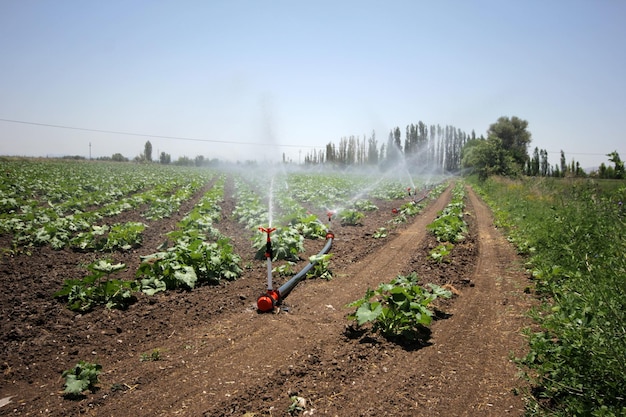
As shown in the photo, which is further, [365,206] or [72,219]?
[365,206]

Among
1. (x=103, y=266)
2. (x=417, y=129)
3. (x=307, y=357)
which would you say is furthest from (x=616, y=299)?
(x=417, y=129)

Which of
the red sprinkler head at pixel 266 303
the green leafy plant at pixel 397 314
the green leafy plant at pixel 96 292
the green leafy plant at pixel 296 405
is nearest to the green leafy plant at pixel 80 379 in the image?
the green leafy plant at pixel 96 292

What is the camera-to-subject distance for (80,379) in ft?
12.4

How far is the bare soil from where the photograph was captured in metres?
3.49

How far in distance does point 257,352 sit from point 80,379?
1896 mm

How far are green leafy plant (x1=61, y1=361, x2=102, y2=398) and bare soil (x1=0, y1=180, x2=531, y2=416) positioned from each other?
11cm

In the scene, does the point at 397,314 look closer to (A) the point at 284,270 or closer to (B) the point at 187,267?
(A) the point at 284,270

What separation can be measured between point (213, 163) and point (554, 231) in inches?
4379

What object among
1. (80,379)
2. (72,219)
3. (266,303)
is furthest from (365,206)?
(80,379)

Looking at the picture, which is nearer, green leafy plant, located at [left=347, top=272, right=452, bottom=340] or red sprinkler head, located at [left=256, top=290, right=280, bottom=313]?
green leafy plant, located at [left=347, top=272, right=452, bottom=340]

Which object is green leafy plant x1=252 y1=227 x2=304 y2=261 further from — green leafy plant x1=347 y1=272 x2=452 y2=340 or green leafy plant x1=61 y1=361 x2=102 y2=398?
green leafy plant x1=61 y1=361 x2=102 y2=398

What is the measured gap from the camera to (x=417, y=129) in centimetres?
11088

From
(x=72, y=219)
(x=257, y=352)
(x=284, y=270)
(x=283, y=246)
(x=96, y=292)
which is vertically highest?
(x=72, y=219)

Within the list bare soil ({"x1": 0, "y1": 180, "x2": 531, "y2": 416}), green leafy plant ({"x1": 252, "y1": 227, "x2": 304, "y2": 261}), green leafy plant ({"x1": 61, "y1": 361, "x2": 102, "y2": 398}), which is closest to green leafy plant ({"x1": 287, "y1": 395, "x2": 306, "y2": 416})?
bare soil ({"x1": 0, "y1": 180, "x2": 531, "y2": 416})
